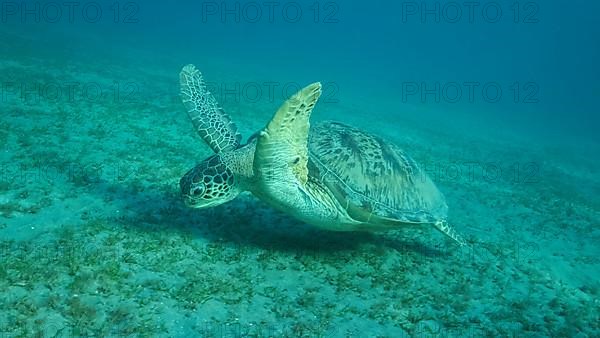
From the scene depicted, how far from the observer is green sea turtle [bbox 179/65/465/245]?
3699 mm

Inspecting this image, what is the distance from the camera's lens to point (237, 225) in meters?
4.96

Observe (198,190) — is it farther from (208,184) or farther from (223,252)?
(223,252)

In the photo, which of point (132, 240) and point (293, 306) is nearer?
point (293, 306)

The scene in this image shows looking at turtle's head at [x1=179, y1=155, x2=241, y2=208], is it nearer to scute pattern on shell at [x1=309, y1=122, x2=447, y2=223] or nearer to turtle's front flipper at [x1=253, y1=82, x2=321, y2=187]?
turtle's front flipper at [x1=253, y1=82, x2=321, y2=187]

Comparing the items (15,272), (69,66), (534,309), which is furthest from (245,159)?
(69,66)

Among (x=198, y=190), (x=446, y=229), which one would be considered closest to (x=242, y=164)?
(x=198, y=190)

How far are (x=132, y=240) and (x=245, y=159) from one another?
1.56m

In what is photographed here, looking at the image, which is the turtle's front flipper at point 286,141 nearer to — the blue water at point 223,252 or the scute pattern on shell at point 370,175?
the scute pattern on shell at point 370,175

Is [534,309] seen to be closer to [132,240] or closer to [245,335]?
[245,335]

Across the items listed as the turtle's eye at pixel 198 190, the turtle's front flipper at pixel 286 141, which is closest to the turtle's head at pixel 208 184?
the turtle's eye at pixel 198 190

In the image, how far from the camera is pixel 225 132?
16.5 feet

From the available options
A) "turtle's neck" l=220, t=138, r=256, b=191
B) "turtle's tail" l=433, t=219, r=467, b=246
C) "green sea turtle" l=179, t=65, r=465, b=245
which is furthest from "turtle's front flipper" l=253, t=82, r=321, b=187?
"turtle's tail" l=433, t=219, r=467, b=246

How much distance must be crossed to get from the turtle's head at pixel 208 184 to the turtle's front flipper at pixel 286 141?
0.51m

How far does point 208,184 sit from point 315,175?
1233mm
